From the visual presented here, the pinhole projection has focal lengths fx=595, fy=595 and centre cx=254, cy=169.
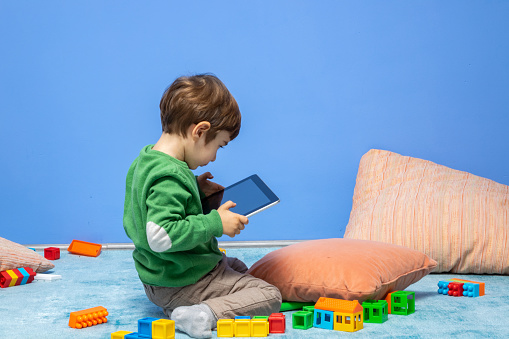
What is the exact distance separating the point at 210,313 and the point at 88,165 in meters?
1.26

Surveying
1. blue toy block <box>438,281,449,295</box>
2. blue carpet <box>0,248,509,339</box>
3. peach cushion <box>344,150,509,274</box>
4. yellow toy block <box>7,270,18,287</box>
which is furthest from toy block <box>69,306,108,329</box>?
peach cushion <box>344,150,509,274</box>

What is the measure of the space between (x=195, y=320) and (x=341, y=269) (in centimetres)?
33

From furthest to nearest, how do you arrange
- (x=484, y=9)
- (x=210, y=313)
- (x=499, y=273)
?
1. (x=484, y=9)
2. (x=499, y=273)
3. (x=210, y=313)

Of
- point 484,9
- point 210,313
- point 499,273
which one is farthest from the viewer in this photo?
point 484,9

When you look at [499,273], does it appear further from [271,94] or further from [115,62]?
[115,62]

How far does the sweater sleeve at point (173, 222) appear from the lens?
42.0 inches

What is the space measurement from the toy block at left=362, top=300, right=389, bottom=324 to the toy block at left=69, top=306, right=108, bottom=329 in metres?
0.50

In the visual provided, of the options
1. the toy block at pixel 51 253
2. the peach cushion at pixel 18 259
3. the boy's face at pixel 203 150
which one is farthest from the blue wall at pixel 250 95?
the boy's face at pixel 203 150

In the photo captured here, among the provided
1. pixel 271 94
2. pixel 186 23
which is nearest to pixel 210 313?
pixel 271 94

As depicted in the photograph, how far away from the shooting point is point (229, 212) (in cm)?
113

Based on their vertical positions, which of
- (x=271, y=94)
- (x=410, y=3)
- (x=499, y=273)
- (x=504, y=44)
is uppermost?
(x=410, y=3)

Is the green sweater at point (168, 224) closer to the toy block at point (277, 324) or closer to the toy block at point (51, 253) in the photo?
the toy block at point (277, 324)

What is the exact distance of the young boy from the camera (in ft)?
3.55

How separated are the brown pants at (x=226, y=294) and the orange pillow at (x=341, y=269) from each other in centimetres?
7
